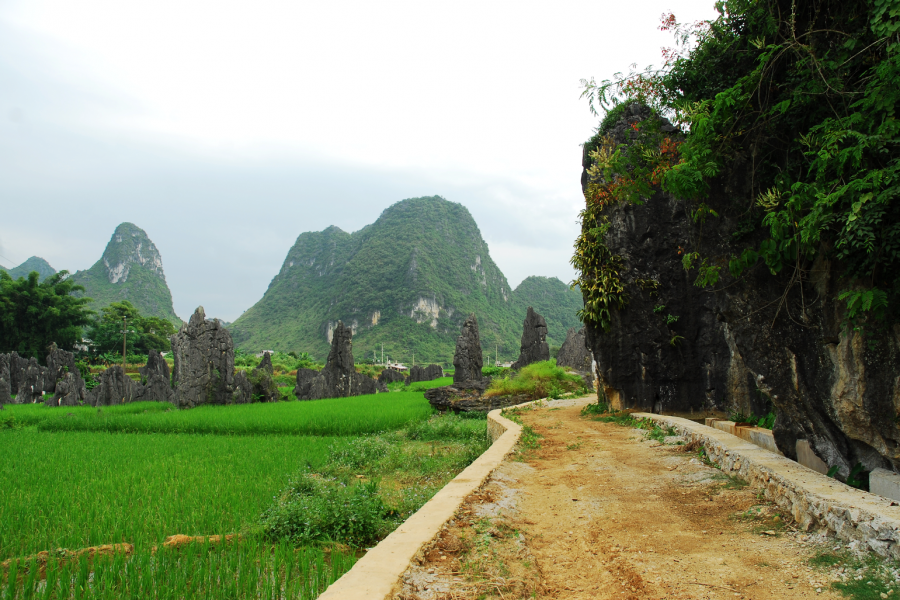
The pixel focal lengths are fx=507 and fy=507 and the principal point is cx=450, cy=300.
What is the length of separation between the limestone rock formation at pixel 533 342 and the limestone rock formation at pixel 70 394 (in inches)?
813

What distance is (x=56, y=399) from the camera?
2144cm

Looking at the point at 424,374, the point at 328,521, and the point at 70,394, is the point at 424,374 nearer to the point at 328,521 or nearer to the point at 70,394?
the point at 70,394

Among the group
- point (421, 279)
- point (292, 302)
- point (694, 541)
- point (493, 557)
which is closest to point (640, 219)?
point (694, 541)

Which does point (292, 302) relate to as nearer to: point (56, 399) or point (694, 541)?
point (56, 399)

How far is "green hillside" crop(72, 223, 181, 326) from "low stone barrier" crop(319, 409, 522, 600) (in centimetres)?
10272

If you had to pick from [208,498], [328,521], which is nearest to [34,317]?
[208,498]

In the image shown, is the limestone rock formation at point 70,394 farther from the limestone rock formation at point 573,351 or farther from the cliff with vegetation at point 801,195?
the cliff with vegetation at point 801,195

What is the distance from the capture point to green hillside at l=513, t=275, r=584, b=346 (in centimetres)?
9081

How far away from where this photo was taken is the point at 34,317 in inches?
1499

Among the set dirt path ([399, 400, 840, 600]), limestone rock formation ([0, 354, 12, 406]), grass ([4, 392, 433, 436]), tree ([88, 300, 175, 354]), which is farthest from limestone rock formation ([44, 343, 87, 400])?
dirt path ([399, 400, 840, 600])

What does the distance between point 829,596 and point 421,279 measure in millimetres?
88039

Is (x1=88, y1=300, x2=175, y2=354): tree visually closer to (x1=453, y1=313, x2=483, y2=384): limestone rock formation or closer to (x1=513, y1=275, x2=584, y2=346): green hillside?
(x1=453, y1=313, x2=483, y2=384): limestone rock formation

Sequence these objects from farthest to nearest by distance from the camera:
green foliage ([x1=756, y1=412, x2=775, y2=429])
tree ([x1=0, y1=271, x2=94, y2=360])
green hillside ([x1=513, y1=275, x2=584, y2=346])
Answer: green hillside ([x1=513, y1=275, x2=584, y2=346]), tree ([x1=0, y1=271, x2=94, y2=360]), green foliage ([x1=756, y1=412, x2=775, y2=429])

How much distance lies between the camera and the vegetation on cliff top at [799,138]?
336cm
